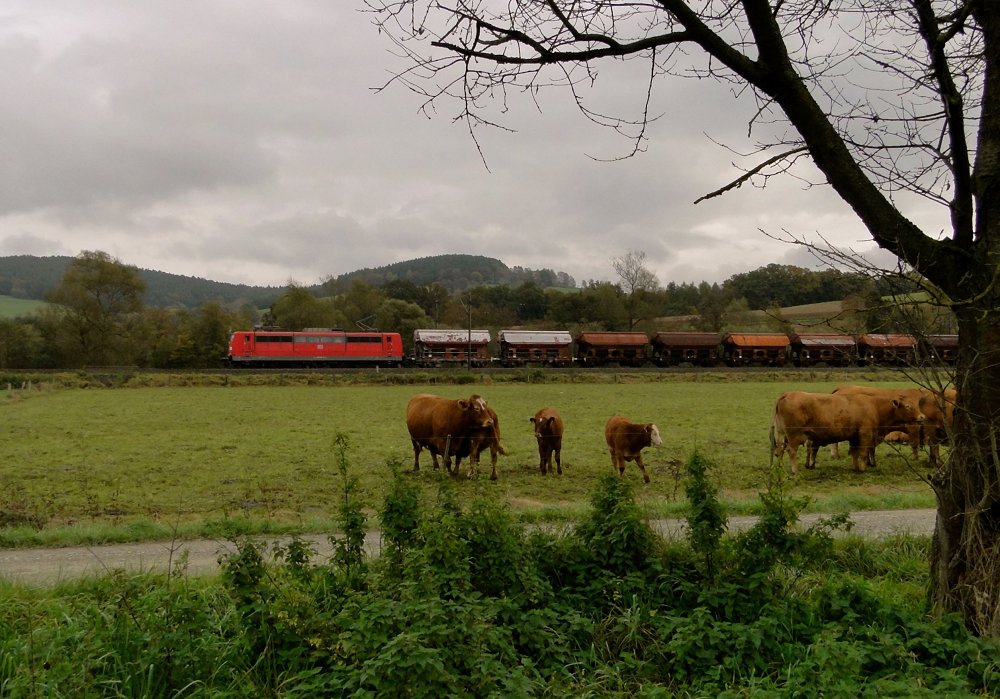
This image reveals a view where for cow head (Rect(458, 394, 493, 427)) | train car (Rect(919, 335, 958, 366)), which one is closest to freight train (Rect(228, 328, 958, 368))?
cow head (Rect(458, 394, 493, 427))

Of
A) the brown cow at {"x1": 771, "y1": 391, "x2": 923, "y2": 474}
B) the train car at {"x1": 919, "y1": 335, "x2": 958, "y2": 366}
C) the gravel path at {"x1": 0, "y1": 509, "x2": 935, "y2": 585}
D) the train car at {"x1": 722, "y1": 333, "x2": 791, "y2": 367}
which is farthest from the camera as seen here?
the train car at {"x1": 722, "y1": 333, "x2": 791, "y2": 367}

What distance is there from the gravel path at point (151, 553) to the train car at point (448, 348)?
44380 millimetres

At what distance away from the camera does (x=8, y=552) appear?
7191 millimetres

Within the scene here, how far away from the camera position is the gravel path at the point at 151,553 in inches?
240

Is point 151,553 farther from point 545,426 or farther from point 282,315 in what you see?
point 282,315

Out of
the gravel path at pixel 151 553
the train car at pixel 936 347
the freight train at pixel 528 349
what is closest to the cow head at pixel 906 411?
the gravel path at pixel 151 553

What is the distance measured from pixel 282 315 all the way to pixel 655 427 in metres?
63.9

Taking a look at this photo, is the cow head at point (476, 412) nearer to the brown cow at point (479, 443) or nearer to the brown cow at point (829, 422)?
the brown cow at point (479, 443)

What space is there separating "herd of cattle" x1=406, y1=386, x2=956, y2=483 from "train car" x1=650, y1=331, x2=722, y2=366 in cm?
4133

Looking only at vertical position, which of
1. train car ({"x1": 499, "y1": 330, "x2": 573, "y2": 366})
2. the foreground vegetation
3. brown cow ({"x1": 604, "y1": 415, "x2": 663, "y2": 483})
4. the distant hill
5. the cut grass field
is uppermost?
the distant hill

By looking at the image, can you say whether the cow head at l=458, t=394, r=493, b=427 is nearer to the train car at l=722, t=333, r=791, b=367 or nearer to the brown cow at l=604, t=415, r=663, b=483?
the brown cow at l=604, t=415, r=663, b=483

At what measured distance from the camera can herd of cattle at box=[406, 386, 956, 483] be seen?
11.9 metres

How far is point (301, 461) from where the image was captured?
14.3 metres

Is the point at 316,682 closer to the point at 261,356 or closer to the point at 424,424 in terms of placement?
the point at 424,424
